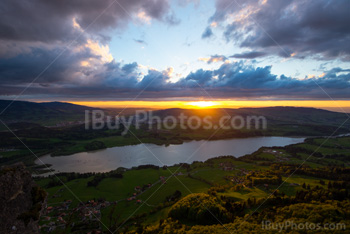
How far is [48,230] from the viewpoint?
36.5 ft

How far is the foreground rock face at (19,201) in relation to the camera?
432 centimetres

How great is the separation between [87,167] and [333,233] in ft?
98.3

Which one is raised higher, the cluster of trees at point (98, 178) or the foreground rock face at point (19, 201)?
the foreground rock face at point (19, 201)

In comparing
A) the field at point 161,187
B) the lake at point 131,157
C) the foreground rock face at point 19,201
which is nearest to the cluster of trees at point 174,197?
the field at point 161,187

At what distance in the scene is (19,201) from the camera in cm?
475

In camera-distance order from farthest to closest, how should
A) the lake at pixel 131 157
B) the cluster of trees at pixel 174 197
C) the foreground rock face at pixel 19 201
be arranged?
the lake at pixel 131 157
the cluster of trees at pixel 174 197
the foreground rock face at pixel 19 201

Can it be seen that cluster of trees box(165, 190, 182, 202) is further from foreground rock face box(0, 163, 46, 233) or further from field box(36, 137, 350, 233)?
foreground rock face box(0, 163, 46, 233)

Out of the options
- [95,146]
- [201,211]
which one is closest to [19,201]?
[201,211]

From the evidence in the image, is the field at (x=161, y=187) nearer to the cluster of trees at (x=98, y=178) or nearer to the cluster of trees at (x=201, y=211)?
the cluster of trees at (x=98, y=178)

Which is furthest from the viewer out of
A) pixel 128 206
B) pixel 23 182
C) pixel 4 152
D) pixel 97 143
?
pixel 97 143

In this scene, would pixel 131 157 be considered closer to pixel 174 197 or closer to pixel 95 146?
pixel 95 146

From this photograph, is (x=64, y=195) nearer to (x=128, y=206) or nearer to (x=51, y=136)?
(x=128, y=206)

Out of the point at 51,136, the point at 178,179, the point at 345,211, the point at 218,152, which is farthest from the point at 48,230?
the point at 51,136

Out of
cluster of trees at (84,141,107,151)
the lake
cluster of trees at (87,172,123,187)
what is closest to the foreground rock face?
cluster of trees at (87,172,123,187)
